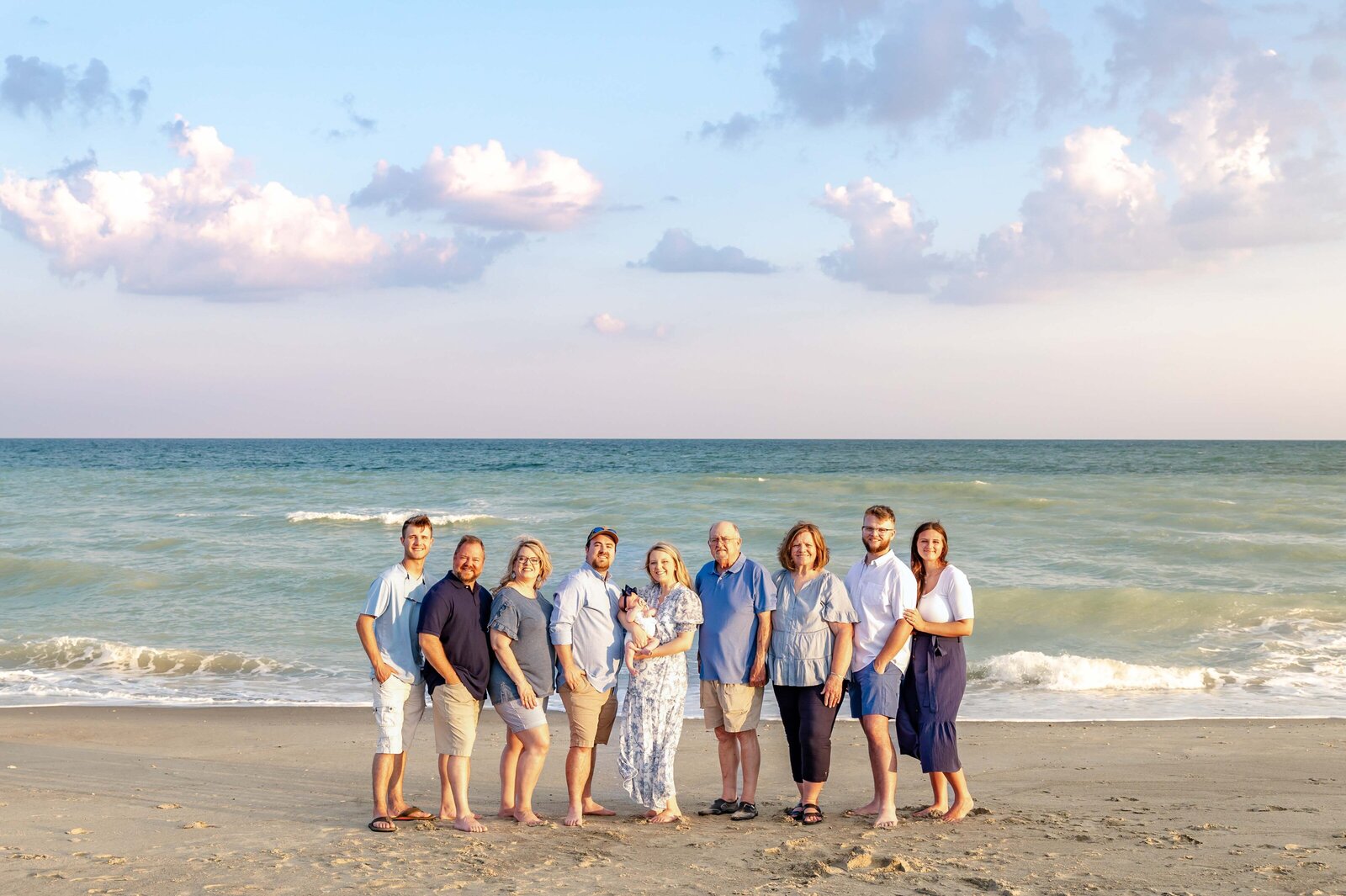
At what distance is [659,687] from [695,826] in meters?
0.69

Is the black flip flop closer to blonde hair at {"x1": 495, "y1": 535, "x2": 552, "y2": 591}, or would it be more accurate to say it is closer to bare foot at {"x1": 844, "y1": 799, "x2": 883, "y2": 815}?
bare foot at {"x1": 844, "y1": 799, "x2": 883, "y2": 815}

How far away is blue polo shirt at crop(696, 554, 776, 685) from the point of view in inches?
208

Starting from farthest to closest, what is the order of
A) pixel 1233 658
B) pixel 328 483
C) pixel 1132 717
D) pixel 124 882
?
pixel 328 483
pixel 1233 658
pixel 1132 717
pixel 124 882

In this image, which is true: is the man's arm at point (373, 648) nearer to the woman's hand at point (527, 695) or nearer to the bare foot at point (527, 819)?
the woman's hand at point (527, 695)

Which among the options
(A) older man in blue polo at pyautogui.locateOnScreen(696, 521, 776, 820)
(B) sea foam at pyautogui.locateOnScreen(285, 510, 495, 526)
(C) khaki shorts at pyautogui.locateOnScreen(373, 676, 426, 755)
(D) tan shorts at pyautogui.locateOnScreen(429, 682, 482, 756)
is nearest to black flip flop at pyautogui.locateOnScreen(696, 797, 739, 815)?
(A) older man in blue polo at pyautogui.locateOnScreen(696, 521, 776, 820)

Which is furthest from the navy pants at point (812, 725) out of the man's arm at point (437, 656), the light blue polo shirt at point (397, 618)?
the light blue polo shirt at point (397, 618)

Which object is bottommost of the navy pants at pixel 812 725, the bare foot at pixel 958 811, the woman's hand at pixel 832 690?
the bare foot at pixel 958 811

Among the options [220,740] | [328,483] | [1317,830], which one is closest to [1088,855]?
[1317,830]

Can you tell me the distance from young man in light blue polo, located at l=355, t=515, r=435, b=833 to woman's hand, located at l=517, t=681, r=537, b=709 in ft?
1.67

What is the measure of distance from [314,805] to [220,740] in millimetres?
2124

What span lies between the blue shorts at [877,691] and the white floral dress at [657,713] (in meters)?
0.87

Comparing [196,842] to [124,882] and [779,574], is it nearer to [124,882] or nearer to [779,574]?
[124,882]

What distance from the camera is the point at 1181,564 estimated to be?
16500mm

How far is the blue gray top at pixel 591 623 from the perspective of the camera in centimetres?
520
